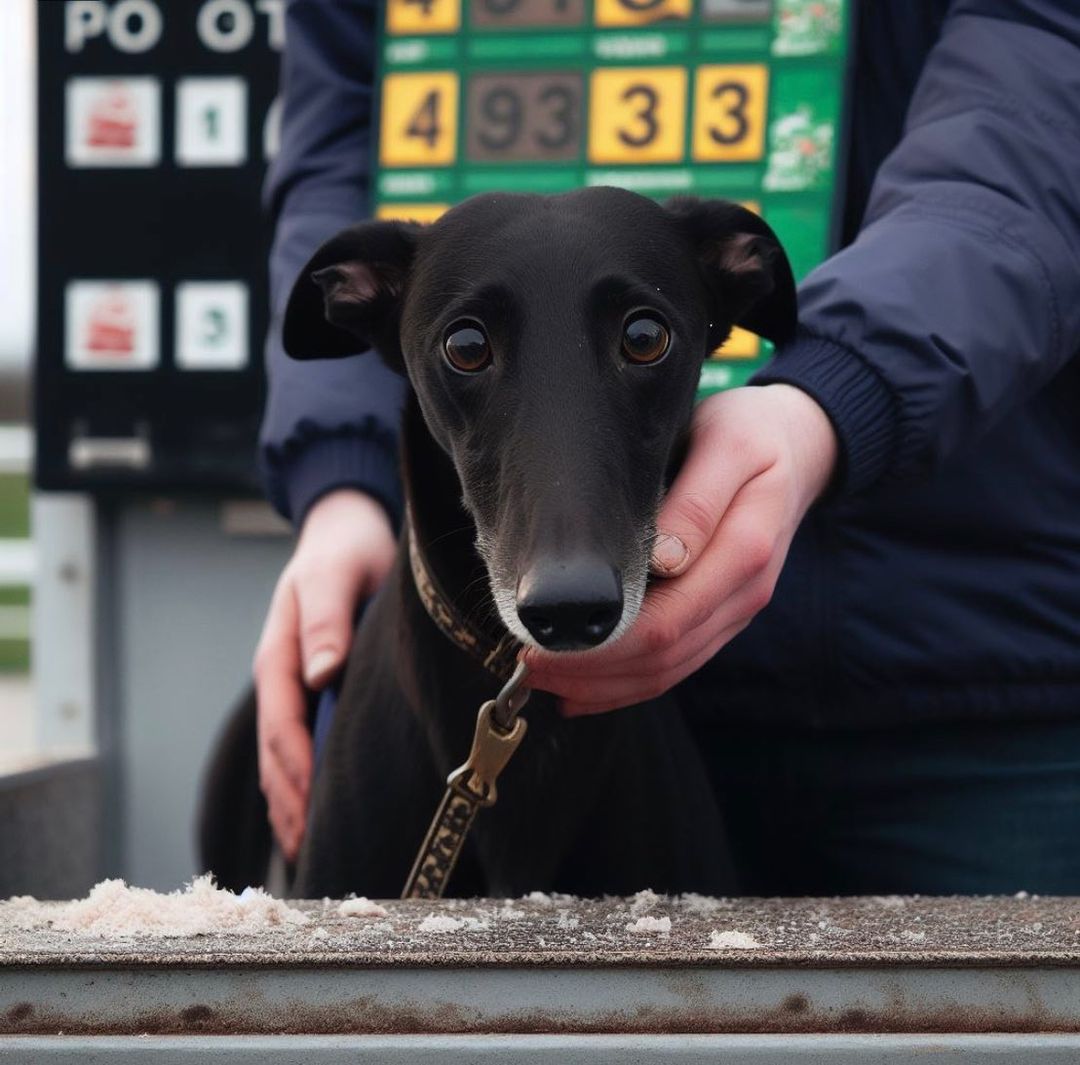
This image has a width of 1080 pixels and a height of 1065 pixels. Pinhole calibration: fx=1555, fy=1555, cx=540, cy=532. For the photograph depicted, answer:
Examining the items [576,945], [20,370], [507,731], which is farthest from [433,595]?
[20,370]

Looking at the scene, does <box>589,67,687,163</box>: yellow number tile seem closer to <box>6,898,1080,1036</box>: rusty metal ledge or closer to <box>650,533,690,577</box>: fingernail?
<box>650,533,690,577</box>: fingernail

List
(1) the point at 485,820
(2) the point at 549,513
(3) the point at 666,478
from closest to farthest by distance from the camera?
1. (2) the point at 549,513
2. (3) the point at 666,478
3. (1) the point at 485,820

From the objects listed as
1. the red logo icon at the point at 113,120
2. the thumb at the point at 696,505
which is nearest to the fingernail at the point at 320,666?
the thumb at the point at 696,505

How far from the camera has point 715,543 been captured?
1.10m

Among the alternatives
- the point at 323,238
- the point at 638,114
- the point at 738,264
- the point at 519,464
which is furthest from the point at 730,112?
the point at 519,464

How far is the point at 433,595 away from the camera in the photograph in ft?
4.44

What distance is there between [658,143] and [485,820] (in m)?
Result: 1.02

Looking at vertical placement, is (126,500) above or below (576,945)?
below

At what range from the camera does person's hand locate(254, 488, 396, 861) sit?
162 centimetres

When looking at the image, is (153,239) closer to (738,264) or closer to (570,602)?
(738,264)

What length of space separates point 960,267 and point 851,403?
0.53 feet

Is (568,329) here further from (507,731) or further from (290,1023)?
(290,1023)

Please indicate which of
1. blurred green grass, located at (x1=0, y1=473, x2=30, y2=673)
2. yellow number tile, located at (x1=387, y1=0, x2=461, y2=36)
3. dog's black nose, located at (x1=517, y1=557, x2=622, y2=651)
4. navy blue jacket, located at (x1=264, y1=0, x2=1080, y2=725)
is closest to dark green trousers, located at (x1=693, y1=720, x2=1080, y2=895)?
navy blue jacket, located at (x1=264, y1=0, x2=1080, y2=725)

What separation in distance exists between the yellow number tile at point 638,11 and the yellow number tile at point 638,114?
0.06 m
